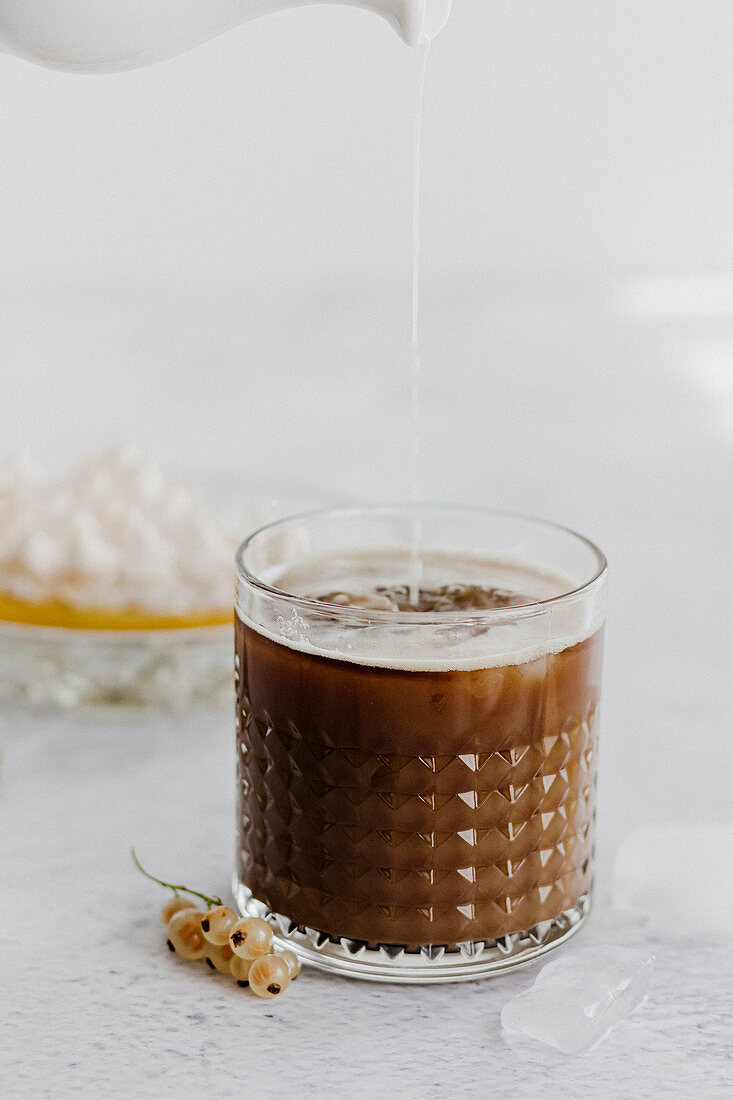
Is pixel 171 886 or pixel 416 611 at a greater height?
pixel 416 611

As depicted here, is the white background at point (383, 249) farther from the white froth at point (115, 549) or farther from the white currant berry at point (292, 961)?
the white currant berry at point (292, 961)

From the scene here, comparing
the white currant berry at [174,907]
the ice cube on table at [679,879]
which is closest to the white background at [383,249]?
the ice cube on table at [679,879]

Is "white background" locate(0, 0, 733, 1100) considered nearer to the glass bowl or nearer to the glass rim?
the glass bowl

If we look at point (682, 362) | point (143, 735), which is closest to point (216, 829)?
point (143, 735)

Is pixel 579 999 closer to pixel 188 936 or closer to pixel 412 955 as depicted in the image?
pixel 412 955

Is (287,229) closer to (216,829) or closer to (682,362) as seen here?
(682,362)

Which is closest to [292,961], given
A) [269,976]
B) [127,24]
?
[269,976]
